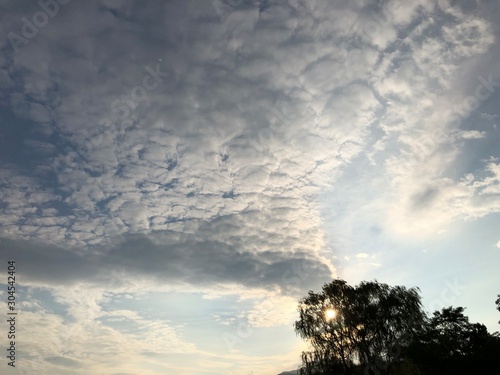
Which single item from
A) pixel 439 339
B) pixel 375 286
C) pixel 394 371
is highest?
pixel 375 286

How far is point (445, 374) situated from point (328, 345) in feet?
33.6

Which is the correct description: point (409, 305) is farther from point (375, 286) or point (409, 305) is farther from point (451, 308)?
point (451, 308)

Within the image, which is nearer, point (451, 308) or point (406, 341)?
point (406, 341)

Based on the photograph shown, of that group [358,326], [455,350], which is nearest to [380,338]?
[358,326]

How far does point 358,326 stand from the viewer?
31.3 m

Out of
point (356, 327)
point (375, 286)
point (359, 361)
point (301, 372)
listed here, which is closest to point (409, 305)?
point (375, 286)

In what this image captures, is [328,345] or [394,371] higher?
[328,345]

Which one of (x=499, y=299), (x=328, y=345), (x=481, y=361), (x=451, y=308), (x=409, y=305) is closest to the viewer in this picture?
(x=481, y=361)

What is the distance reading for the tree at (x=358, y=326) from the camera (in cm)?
3028

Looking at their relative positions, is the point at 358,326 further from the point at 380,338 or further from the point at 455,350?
the point at 455,350

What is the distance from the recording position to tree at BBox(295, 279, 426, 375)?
99.3 ft

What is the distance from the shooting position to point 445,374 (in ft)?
94.8

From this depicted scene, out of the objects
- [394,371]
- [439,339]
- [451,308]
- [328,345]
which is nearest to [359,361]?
[328,345]

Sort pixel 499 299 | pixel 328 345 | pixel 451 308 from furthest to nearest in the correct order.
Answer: pixel 451 308 < pixel 499 299 < pixel 328 345
